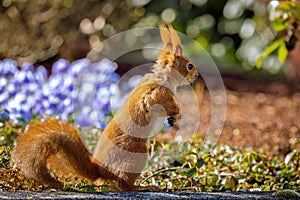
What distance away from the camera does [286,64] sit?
7.62 metres

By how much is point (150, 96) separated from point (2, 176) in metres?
0.68

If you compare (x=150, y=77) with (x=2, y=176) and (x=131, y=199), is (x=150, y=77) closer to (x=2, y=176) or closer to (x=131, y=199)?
(x=131, y=199)

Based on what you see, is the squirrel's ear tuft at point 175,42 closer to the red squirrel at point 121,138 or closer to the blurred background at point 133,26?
the red squirrel at point 121,138

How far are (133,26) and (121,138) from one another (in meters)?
5.09

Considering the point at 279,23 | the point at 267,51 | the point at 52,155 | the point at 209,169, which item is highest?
the point at 279,23

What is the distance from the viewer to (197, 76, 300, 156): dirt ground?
15.8 ft

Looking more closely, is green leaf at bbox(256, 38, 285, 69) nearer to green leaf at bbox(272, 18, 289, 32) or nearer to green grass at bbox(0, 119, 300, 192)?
green leaf at bbox(272, 18, 289, 32)

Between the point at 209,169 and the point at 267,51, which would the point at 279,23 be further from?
the point at 209,169

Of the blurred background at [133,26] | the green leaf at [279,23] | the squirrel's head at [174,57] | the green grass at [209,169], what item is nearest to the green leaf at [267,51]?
the green leaf at [279,23]

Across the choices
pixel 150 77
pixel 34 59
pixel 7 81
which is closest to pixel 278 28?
pixel 150 77

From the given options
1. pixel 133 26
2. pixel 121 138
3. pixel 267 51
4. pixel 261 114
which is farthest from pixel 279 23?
pixel 133 26

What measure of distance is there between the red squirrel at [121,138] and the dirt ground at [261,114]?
160 centimetres

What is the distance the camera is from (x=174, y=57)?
8.78 ft

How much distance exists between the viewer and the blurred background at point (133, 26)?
7.18 meters
